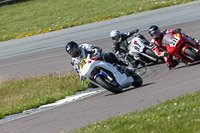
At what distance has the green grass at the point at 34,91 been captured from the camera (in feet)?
41.7

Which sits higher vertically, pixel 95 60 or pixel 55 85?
pixel 95 60

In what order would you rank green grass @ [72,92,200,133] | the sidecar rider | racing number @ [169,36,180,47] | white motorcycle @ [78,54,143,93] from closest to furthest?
1. green grass @ [72,92,200,133]
2. white motorcycle @ [78,54,143,93]
3. racing number @ [169,36,180,47]
4. the sidecar rider

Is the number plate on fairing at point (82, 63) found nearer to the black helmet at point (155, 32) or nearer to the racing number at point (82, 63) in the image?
the racing number at point (82, 63)

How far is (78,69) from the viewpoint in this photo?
11844 mm

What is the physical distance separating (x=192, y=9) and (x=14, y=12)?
23398 mm

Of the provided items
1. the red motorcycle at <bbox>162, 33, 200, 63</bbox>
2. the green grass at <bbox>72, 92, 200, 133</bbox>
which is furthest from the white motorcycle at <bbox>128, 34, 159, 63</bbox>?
the green grass at <bbox>72, 92, 200, 133</bbox>

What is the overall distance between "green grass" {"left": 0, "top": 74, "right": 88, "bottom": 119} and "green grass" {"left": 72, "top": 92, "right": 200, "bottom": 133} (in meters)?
4.99

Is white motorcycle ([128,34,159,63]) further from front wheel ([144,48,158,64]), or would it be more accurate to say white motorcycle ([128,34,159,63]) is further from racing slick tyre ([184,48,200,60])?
racing slick tyre ([184,48,200,60])

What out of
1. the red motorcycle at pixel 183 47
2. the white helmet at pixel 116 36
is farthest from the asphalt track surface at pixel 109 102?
the white helmet at pixel 116 36

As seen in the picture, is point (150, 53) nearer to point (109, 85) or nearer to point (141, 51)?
point (141, 51)

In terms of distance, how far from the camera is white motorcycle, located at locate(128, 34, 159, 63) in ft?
50.7

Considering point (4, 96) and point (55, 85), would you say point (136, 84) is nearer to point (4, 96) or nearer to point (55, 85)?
point (55, 85)

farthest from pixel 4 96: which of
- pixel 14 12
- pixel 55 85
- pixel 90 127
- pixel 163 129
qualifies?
pixel 14 12

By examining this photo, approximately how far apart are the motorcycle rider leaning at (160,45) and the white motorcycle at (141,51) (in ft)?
1.01
